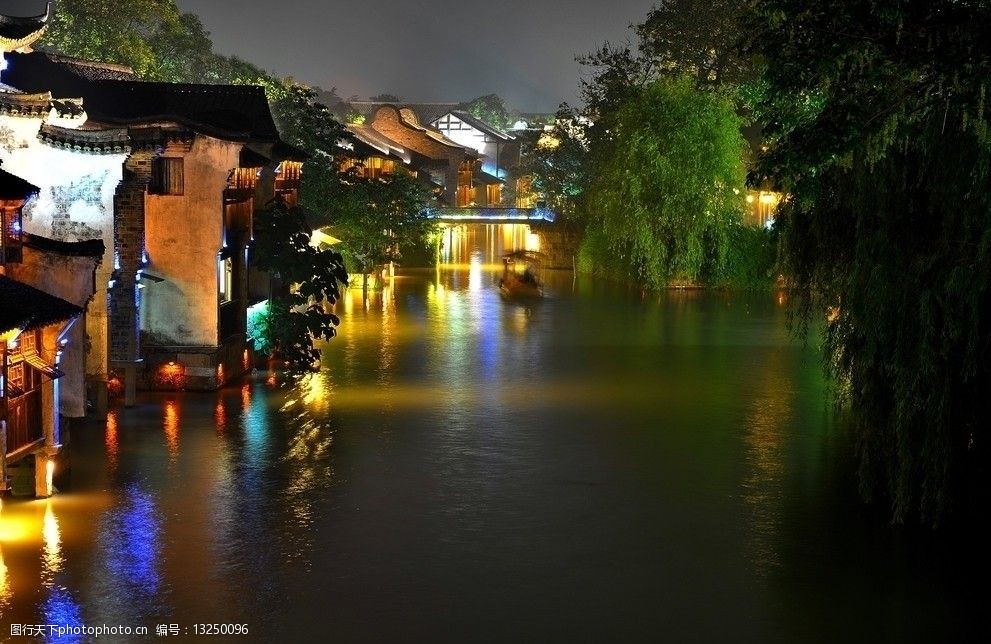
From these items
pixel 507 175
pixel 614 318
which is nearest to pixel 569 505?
pixel 614 318

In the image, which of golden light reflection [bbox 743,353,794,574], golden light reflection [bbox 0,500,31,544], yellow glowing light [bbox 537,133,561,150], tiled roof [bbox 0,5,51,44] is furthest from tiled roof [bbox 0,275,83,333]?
yellow glowing light [bbox 537,133,561,150]

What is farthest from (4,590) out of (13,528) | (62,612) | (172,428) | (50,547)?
(172,428)

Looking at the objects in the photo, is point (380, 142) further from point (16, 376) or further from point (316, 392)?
point (16, 376)

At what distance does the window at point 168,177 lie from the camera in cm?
3008

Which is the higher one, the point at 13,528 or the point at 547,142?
the point at 547,142

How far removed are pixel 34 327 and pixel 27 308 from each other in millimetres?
323

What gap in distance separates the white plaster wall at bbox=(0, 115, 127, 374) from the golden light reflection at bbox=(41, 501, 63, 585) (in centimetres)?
841

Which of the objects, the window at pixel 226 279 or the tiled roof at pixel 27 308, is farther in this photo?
the window at pixel 226 279

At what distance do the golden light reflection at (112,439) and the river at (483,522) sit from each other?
9 cm

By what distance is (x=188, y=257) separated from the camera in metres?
30.2

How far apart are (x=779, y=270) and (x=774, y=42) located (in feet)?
20.8

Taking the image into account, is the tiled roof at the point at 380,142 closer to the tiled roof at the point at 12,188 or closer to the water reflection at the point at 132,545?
the tiled roof at the point at 12,188

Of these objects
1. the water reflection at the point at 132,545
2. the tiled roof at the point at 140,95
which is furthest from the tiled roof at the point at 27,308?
the tiled roof at the point at 140,95

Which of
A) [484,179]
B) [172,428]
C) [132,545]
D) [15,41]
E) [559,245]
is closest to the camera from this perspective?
[132,545]
